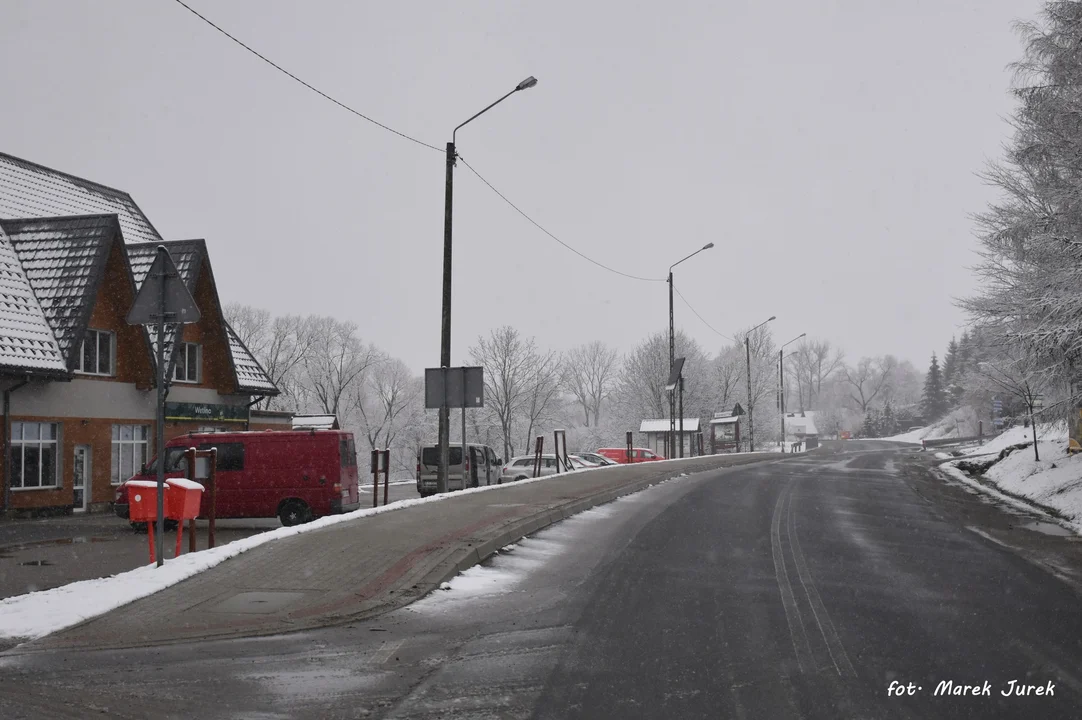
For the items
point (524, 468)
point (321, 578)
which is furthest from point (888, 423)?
point (321, 578)

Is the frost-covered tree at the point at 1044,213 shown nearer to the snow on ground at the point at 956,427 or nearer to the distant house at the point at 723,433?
the distant house at the point at 723,433

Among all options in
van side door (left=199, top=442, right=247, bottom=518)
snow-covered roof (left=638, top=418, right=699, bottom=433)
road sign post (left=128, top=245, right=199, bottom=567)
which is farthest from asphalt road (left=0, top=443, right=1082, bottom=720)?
snow-covered roof (left=638, top=418, right=699, bottom=433)

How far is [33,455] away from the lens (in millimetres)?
25266

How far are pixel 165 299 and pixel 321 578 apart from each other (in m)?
3.47

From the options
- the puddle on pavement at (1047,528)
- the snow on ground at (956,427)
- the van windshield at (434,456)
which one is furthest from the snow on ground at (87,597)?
the snow on ground at (956,427)

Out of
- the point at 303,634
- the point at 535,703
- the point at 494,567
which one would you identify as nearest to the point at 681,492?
the point at 494,567

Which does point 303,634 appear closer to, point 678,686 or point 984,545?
point 678,686

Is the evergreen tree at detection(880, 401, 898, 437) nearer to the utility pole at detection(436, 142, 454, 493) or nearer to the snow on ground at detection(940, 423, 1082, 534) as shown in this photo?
the snow on ground at detection(940, 423, 1082, 534)

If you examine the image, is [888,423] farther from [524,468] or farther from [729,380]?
[524,468]

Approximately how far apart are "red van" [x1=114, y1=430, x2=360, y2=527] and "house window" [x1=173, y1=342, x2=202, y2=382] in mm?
11867

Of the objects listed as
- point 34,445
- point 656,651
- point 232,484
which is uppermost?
point 34,445

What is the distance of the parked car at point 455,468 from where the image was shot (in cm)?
3278

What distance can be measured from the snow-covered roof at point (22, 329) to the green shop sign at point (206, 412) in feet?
16.8

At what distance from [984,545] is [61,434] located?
23.3m
